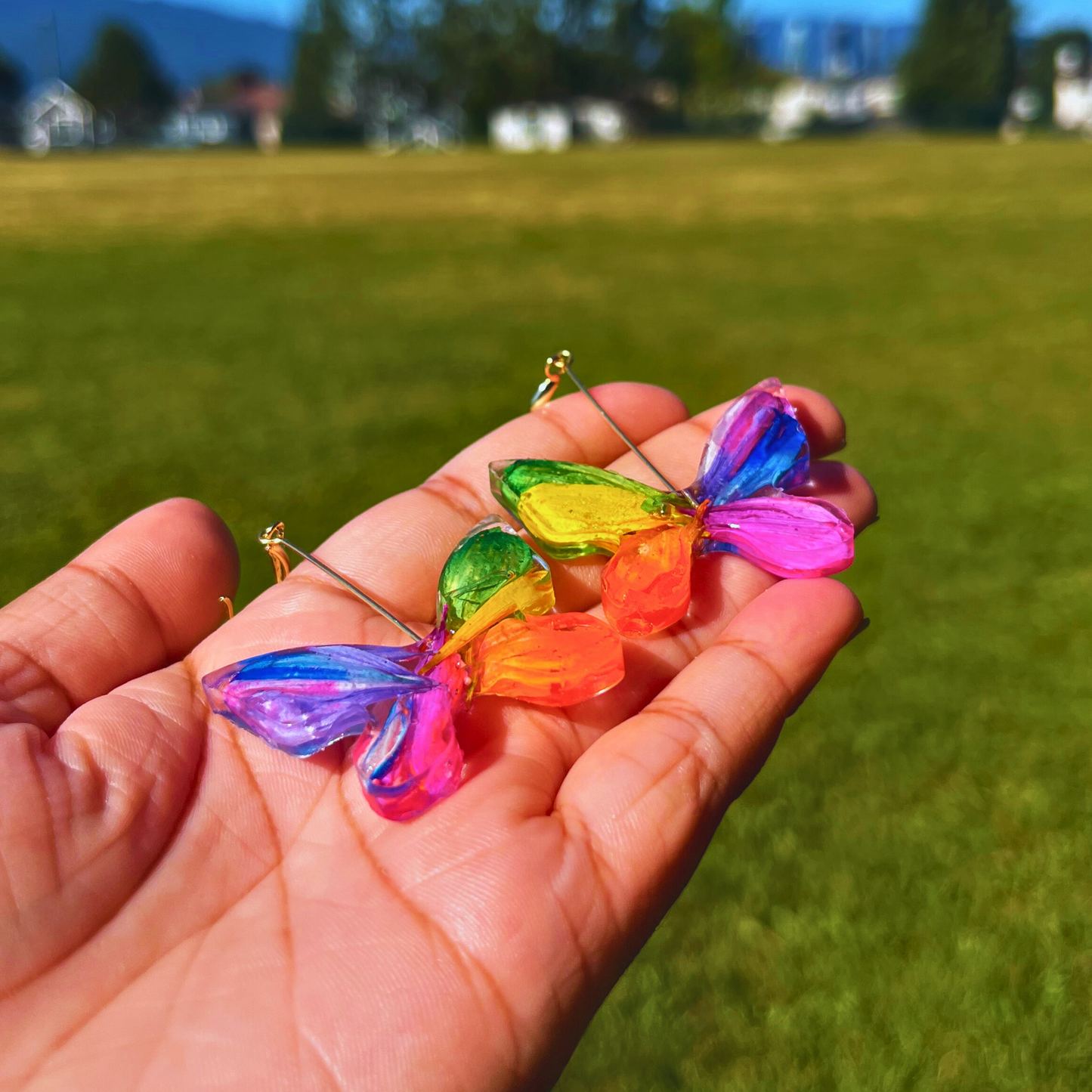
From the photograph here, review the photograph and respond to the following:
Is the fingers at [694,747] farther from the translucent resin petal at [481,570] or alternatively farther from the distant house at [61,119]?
the distant house at [61,119]

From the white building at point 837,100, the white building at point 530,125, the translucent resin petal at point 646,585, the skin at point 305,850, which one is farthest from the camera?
the white building at point 837,100

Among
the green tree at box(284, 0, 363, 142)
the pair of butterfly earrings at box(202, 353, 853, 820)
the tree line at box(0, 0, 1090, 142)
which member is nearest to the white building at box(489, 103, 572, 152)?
the tree line at box(0, 0, 1090, 142)

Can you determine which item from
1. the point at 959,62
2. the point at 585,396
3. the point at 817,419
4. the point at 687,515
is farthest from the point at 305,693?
the point at 959,62

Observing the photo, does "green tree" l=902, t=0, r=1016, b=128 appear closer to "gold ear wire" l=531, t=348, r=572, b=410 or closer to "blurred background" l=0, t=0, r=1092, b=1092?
"blurred background" l=0, t=0, r=1092, b=1092

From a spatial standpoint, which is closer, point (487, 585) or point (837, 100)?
point (487, 585)

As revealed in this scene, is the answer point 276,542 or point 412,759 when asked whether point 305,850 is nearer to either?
point 412,759

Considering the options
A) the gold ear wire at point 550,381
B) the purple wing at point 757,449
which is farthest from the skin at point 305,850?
the gold ear wire at point 550,381

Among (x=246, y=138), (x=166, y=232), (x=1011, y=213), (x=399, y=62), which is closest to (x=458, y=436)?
(x=166, y=232)
